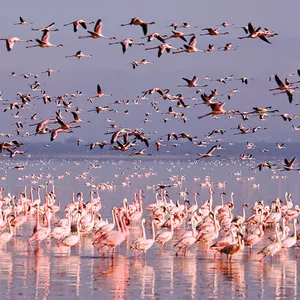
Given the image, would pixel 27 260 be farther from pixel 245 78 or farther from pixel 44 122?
pixel 245 78

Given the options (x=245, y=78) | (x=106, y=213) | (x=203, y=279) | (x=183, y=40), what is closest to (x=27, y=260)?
(x=203, y=279)

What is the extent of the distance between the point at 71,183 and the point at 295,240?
41.1 metres

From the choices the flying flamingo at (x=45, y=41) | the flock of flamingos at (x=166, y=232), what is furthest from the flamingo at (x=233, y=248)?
the flying flamingo at (x=45, y=41)

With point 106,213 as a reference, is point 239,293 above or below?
below

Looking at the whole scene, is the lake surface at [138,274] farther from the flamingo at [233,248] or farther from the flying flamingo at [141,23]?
the flying flamingo at [141,23]

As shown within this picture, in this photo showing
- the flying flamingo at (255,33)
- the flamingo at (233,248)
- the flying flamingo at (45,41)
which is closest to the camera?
the flamingo at (233,248)

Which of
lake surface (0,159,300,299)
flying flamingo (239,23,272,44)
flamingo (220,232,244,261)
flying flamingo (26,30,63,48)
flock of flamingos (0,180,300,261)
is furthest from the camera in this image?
flying flamingo (26,30,63,48)

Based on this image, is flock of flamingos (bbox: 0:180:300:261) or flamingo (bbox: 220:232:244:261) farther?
flock of flamingos (bbox: 0:180:300:261)

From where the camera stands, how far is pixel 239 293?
20750 mm

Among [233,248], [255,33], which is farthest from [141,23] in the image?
[233,248]

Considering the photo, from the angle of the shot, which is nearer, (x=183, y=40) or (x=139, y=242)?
(x=139, y=242)

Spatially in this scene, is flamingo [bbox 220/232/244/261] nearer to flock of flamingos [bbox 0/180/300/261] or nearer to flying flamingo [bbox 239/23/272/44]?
flock of flamingos [bbox 0/180/300/261]

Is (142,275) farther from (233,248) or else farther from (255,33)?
(255,33)

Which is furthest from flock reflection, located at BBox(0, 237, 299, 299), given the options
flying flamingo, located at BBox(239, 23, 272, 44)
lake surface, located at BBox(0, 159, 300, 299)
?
flying flamingo, located at BBox(239, 23, 272, 44)
